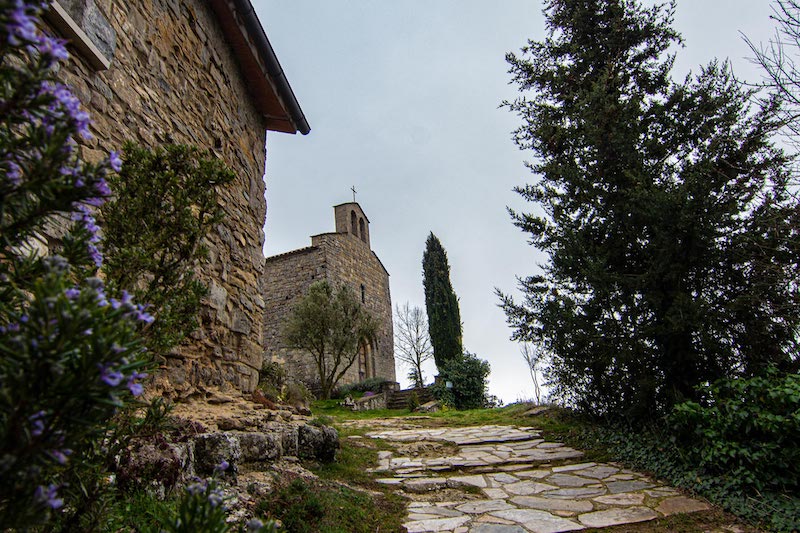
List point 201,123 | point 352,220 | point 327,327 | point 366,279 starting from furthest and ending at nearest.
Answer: point 352,220
point 366,279
point 327,327
point 201,123

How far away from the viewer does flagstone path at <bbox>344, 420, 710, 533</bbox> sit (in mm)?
2975

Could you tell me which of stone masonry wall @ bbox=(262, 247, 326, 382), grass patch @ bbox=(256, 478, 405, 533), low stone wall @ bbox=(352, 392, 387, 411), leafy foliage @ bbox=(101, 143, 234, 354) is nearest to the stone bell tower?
stone masonry wall @ bbox=(262, 247, 326, 382)

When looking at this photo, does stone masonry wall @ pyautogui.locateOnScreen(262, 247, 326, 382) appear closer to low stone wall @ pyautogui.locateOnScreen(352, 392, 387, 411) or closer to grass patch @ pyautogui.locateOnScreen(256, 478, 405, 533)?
low stone wall @ pyautogui.locateOnScreen(352, 392, 387, 411)

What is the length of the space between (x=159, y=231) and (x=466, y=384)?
13.1m

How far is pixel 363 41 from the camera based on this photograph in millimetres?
11977

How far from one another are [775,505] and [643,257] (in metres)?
3.06

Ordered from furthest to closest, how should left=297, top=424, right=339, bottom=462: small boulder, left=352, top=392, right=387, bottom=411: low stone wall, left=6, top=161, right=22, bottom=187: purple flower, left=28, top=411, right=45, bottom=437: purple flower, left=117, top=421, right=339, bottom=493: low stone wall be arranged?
1. left=352, top=392, right=387, bottom=411: low stone wall
2. left=297, top=424, right=339, bottom=462: small boulder
3. left=117, top=421, right=339, bottom=493: low stone wall
4. left=6, top=161, right=22, bottom=187: purple flower
5. left=28, top=411, right=45, bottom=437: purple flower

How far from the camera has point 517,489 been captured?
3.82m

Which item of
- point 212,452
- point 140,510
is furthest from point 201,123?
point 140,510

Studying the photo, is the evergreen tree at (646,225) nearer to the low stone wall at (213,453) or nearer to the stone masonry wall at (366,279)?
the low stone wall at (213,453)

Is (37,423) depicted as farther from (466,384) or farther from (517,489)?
(466,384)

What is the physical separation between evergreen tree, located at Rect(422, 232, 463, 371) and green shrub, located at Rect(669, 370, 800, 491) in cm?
1325

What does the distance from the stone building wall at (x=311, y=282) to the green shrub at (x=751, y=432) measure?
44.7 ft

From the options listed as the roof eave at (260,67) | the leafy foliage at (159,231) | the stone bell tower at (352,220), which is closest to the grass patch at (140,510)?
the leafy foliage at (159,231)
